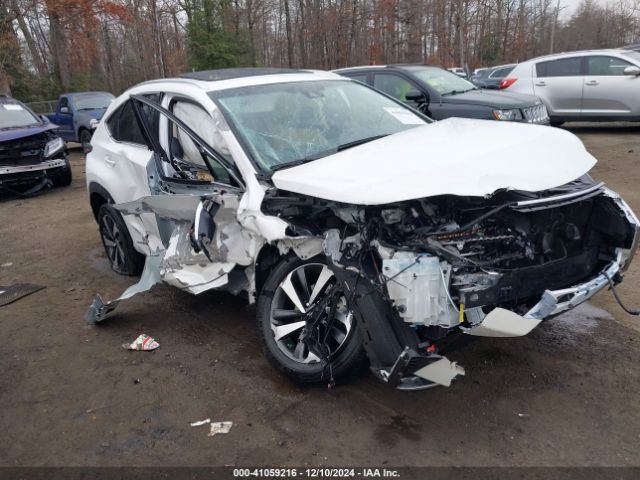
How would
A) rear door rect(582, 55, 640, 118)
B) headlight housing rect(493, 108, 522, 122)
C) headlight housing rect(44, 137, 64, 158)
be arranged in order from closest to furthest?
headlight housing rect(493, 108, 522, 122) < headlight housing rect(44, 137, 64, 158) < rear door rect(582, 55, 640, 118)

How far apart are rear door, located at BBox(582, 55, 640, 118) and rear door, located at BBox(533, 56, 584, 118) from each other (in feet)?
0.50

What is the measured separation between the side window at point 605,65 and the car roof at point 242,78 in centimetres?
882

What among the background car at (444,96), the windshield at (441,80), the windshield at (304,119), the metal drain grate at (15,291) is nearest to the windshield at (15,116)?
the metal drain grate at (15,291)

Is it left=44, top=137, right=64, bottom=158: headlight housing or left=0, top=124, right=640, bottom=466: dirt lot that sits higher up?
left=44, top=137, right=64, bottom=158: headlight housing

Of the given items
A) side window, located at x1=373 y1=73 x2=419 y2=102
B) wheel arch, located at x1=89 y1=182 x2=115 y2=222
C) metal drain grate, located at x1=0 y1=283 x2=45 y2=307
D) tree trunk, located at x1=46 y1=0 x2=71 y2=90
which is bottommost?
metal drain grate, located at x1=0 y1=283 x2=45 y2=307

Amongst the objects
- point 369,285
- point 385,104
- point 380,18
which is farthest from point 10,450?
point 380,18

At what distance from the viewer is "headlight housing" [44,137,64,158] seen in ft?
33.0

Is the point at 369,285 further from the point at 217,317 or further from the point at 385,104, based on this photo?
the point at 385,104

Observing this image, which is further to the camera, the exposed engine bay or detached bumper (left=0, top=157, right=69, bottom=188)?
detached bumper (left=0, top=157, right=69, bottom=188)

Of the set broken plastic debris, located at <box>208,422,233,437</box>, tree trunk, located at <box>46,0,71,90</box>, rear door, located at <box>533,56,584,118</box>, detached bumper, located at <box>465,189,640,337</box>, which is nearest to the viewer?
detached bumper, located at <box>465,189,640,337</box>

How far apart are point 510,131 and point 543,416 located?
1.76 meters

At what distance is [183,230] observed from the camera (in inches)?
156

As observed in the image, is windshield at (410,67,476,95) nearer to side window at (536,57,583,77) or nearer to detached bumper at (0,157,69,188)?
side window at (536,57,583,77)

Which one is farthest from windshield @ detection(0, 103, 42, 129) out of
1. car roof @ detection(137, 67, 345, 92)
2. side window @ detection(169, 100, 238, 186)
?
side window @ detection(169, 100, 238, 186)
